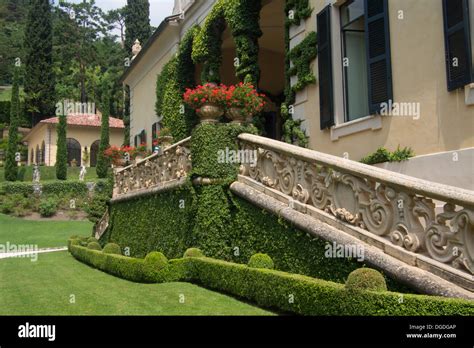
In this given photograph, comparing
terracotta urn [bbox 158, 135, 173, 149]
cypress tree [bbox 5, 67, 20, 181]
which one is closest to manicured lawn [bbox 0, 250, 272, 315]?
terracotta urn [bbox 158, 135, 173, 149]

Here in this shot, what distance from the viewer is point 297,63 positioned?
11.4 metres

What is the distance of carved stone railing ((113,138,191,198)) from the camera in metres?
11.4

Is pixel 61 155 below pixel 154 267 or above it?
above

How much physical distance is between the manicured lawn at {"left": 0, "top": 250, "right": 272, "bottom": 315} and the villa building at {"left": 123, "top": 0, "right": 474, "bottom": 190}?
3704 mm

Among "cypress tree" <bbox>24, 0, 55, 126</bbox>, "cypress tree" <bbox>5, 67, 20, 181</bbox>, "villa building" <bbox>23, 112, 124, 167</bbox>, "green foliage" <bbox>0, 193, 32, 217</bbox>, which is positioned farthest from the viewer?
"cypress tree" <bbox>24, 0, 55, 126</bbox>

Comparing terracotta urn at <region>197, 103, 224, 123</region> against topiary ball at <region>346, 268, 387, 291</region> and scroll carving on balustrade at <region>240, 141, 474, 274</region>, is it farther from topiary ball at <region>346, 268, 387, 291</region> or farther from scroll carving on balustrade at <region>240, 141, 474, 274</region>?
topiary ball at <region>346, 268, 387, 291</region>

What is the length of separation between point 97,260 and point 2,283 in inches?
109

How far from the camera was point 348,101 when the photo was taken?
10.3 meters

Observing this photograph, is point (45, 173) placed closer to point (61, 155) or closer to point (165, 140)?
point (61, 155)

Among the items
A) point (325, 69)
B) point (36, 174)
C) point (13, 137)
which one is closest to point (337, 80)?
point (325, 69)

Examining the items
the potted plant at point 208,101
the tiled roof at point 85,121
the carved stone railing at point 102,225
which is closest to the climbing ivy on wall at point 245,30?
the potted plant at point 208,101

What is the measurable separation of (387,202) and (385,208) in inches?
2.9
